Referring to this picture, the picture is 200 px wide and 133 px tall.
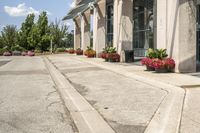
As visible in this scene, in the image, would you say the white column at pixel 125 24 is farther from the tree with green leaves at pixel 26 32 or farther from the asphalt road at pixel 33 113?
the tree with green leaves at pixel 26 32

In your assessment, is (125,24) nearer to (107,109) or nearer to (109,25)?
(109,25)

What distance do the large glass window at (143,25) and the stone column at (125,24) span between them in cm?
381

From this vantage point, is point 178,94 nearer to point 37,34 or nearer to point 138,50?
point 138,50

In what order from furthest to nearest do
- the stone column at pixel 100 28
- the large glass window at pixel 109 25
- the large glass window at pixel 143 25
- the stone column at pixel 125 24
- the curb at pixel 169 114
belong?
the large glass window at pixel 109 25 < the stone column at pixel 100 28 < the large glass window at pixel 143 25 < the stone column at pixel 125 24 < the curb at pixel 169 114

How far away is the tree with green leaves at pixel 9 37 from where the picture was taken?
4378 inches

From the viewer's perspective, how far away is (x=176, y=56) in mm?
21250

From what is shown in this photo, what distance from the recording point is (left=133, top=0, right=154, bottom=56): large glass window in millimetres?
38656

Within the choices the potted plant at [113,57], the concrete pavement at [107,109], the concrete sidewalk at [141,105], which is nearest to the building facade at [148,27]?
the potted plant at [113,57]

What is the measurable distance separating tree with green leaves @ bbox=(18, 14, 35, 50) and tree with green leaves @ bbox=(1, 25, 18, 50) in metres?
5.72

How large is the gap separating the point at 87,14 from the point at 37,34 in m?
37.8

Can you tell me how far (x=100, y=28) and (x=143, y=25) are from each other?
A: 722 cm

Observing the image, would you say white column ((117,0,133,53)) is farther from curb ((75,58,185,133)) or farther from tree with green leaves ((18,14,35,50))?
tree with green leaves ((18,14,35,50))

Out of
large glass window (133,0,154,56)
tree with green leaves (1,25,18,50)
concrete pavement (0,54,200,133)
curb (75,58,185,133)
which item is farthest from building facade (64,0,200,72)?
tree with green leaves (1,25,18,50)

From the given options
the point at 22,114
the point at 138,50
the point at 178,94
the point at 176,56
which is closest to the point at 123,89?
the point at 178,94
